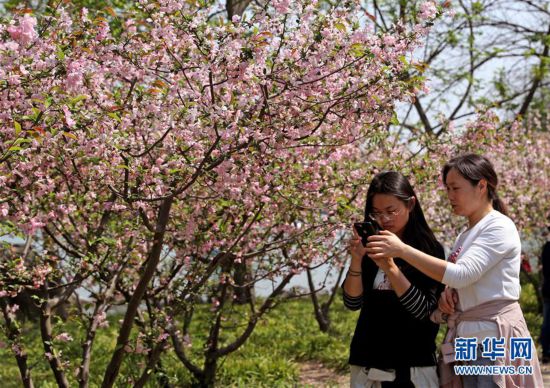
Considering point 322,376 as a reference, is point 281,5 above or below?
above

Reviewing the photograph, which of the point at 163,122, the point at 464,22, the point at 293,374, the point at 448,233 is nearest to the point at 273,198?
the point at 163,122

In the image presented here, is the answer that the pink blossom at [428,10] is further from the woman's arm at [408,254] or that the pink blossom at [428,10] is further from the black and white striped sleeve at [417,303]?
the black and white striped sleeve at [417,303]

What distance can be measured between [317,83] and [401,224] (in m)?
0.95

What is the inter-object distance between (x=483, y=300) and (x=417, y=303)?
0.82ft

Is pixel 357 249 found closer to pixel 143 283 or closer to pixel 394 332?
pixel 394 332

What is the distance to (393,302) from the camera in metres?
2.80

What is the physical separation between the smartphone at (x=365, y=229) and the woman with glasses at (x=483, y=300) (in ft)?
0.18

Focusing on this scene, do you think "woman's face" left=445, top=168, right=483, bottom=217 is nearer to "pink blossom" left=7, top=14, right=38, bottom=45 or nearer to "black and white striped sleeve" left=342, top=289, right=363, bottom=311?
"black and white striped sleeve" left=342, top=289, right=363, bottom=311

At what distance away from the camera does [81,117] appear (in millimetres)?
3307

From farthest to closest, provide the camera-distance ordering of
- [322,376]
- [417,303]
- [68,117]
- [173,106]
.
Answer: [322,376] < [173,106] < [68,117] < [417,303]

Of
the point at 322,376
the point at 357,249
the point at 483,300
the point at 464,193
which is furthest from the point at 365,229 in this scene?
the point at 322,376

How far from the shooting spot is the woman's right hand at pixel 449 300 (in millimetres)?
2664

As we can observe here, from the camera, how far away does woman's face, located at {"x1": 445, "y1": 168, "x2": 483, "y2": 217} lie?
2744mm

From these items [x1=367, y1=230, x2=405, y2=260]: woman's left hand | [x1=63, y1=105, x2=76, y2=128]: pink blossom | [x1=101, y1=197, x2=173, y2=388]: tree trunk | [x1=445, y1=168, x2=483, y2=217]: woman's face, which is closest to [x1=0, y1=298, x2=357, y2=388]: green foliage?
[x1=101, y1=197, x2=173, y2=388]: tree trunk
